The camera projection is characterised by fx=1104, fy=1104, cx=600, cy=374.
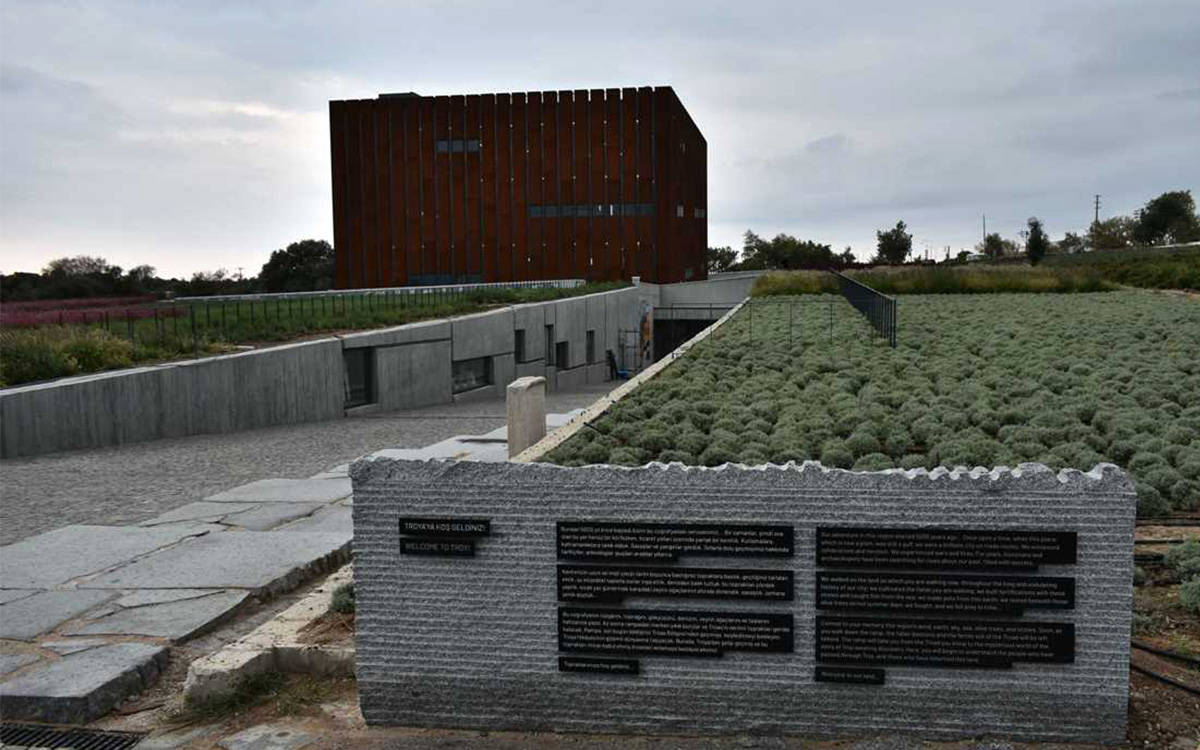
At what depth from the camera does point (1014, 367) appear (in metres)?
14.7

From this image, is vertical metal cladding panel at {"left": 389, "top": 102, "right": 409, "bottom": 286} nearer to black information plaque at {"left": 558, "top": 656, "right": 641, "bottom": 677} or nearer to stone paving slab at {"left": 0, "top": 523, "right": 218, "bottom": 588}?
stone paving slab at {"left": 0, "top": 523, "right": 218, "bottom": 588}

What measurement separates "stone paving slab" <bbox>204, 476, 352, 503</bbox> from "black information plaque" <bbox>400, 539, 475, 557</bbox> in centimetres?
541

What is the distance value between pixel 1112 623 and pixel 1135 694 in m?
0.67

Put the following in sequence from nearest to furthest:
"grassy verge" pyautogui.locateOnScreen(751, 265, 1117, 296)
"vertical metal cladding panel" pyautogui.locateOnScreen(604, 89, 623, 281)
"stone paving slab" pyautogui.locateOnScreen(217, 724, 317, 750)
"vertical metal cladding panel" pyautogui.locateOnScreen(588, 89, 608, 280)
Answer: "stone paving slab" pyautogui.locateOnScreen(217, 724, 317, 750), "grassy verge" pyautogui.locateOnScreen(751, 265, 1117, 296), "vertical metal cladding panel" pyautogui.locateOnScreen(604, 89, 623, 281), "vertical metal cladding panel" pyautogui.locateOnScreen(588, 89, 608, 280)

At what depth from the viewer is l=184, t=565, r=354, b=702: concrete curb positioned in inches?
216

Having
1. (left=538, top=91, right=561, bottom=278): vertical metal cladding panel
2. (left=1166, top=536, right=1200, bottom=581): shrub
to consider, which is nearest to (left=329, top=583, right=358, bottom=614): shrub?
(left=1166, top=536, right=1200, bottom=581): shrub

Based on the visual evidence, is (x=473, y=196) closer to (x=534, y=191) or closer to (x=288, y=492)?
(x=534, y=191)

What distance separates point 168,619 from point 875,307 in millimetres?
19446

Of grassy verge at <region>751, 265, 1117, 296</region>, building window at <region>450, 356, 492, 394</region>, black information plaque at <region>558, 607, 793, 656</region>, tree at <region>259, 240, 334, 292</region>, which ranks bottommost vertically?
building window at <region>450, 356, 492, 394</region>

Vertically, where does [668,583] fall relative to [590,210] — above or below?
below

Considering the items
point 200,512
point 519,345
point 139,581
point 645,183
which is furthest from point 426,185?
point 139,581

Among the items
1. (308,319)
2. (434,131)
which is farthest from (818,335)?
(434,131)

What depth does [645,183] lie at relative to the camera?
181 feet

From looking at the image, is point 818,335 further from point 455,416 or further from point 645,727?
point 645,727
